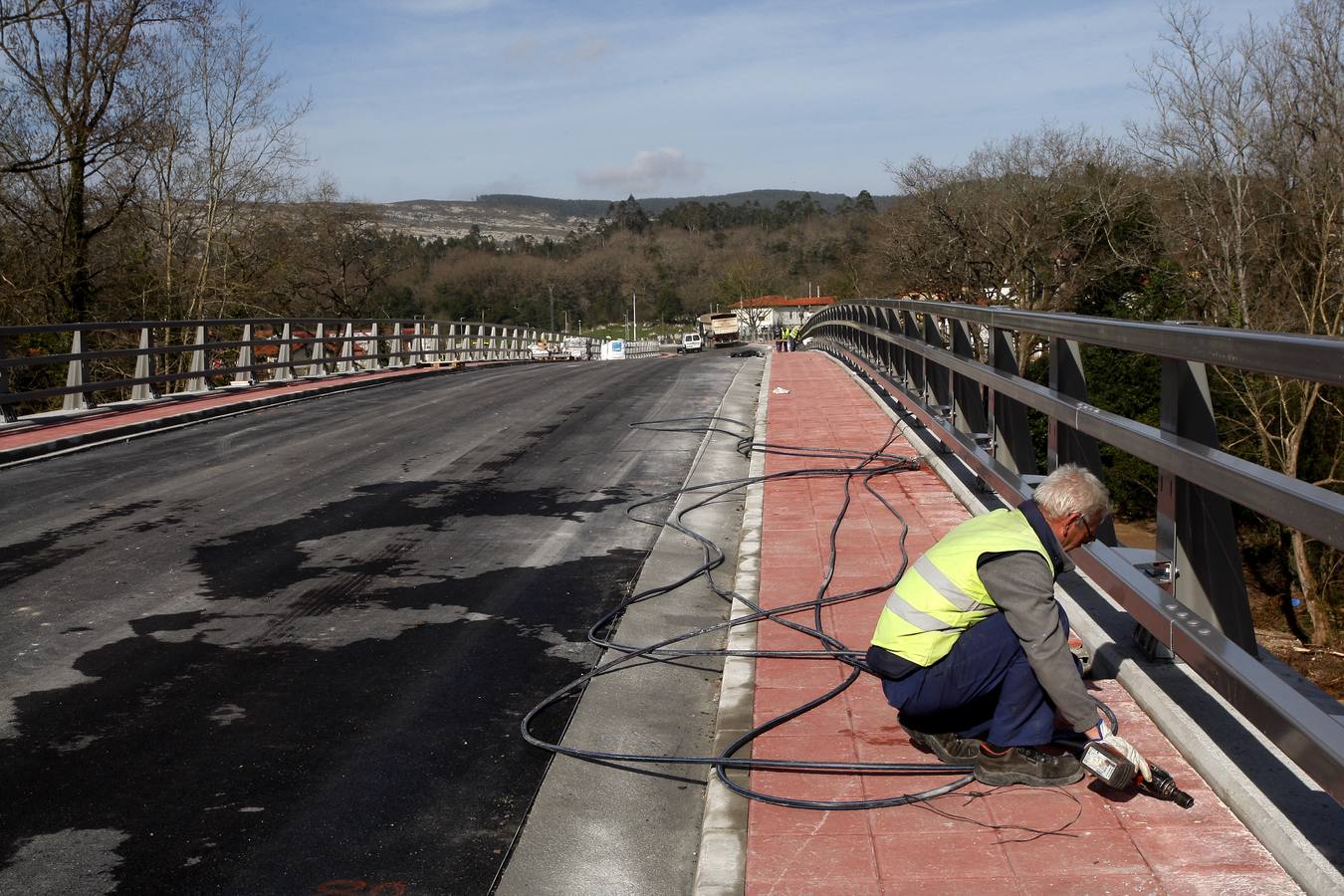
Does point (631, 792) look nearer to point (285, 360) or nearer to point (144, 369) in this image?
point (144, 369)

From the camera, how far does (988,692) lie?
4043 mm

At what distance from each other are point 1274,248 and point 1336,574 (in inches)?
317

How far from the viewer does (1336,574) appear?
29.2m

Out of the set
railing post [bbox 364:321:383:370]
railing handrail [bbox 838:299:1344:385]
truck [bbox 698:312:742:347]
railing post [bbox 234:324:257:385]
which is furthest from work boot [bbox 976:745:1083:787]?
truck [bbox 698:312:742:347]

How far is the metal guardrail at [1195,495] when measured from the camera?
10.1 feet

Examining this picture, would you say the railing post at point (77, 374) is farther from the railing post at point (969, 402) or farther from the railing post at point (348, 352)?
the railing post at point (969, 402)

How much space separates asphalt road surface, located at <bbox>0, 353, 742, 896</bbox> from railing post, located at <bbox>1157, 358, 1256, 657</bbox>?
2.45 metres

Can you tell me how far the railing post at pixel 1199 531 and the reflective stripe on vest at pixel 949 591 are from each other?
0.60 metres

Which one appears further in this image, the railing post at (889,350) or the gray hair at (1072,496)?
the railing post at (889,350)

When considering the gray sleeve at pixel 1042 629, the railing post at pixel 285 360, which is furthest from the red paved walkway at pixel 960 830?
the railing post at pixel 285 360

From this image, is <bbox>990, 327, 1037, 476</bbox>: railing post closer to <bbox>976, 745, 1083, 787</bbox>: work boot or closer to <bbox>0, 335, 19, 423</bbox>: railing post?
<bbox>976, 745, 1083, 787</bbox>: work boot

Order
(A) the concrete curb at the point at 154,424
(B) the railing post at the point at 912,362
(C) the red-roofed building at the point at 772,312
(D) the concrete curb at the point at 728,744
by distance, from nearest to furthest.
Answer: (D) the concrete curb at the point at 728,744
(B) the railing post at the point at 912,362
(A) the concrete curb at the point at 154,424
(C) the red-roofed building at the point at 772,312

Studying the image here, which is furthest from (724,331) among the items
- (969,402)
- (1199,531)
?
(1199,531)

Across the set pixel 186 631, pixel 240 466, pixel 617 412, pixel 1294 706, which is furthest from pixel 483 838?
pixel 617 412
